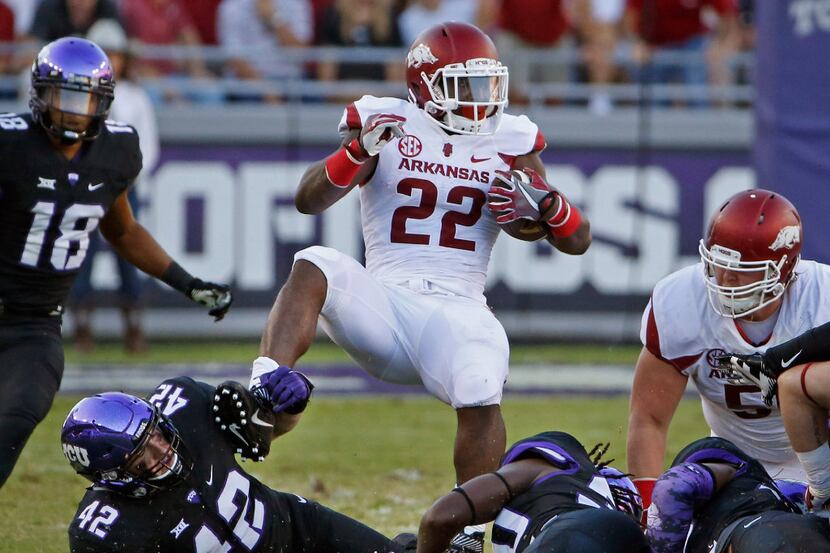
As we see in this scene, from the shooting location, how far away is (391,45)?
10.9 metres

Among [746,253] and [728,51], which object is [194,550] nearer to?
[746,253]

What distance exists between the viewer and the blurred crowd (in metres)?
10.8

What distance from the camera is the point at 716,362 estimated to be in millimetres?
4516

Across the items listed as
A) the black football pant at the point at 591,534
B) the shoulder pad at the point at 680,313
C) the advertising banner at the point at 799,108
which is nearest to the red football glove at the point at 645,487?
the shoulder pad at the point at 680,313

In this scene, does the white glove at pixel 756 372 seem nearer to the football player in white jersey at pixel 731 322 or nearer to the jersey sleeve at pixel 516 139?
the football player in white jersey at pixel 731 322

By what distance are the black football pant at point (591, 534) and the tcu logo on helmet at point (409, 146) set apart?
1853 mm

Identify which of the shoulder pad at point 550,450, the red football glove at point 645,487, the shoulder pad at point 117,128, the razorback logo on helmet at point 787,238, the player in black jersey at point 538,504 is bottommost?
the red football glove at point 645,487

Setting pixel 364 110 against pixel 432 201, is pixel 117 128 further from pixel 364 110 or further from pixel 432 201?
pixel 432 201

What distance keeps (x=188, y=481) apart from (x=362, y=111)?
166 cm

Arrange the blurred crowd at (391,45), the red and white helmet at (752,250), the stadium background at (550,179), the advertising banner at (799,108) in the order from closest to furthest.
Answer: the red and white helmet at (752,250)
the advertising banner at (799,108)
the stadium background at (550,179)
the blurred crowd at (391,45)

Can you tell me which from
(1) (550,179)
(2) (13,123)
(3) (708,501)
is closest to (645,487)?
(3) (708,501)

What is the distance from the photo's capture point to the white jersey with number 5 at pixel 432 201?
16.5ft

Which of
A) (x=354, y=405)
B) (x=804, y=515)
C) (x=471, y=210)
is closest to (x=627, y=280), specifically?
(x=354, y=405)

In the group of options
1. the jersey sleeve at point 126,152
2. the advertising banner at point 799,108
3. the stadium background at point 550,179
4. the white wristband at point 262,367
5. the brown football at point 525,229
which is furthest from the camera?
the stadium background at point 550,179
